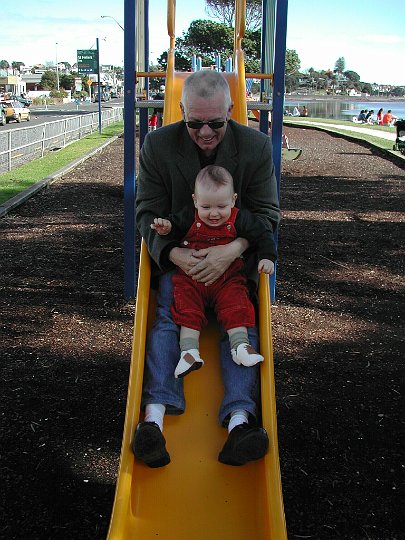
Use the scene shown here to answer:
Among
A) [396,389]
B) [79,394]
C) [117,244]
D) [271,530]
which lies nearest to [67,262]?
[117,244]

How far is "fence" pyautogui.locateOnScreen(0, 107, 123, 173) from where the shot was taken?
652 inches

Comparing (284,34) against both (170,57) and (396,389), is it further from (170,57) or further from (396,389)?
(396,389)

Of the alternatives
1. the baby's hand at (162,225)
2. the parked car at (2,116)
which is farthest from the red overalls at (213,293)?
the parked car at (2,116)

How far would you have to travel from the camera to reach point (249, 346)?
2941mm

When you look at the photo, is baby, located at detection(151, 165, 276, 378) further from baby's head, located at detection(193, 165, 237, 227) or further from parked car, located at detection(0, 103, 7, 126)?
parked car, located at detection(0, 103, 7, 126)

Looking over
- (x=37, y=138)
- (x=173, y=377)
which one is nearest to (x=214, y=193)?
(x=173, y=377)

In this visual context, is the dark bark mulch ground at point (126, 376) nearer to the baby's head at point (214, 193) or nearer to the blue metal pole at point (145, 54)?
the baby's head at point (214, 193)

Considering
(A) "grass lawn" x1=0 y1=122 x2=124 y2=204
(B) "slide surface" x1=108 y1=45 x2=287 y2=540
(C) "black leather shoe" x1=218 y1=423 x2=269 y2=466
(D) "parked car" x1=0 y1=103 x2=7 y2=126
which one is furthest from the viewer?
(D) "parked car" x1=0 y1=103 x2=7 y2=126

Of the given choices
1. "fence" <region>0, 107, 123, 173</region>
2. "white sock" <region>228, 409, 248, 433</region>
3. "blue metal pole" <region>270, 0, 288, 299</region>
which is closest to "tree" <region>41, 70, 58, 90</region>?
"fence" <region>0, 107, 123, 173</region>

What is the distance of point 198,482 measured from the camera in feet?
8.68

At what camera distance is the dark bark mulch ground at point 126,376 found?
3033mm

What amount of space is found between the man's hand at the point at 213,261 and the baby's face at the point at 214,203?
12cm

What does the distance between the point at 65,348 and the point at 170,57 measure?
2.27 m

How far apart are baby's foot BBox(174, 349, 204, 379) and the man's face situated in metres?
0.99
